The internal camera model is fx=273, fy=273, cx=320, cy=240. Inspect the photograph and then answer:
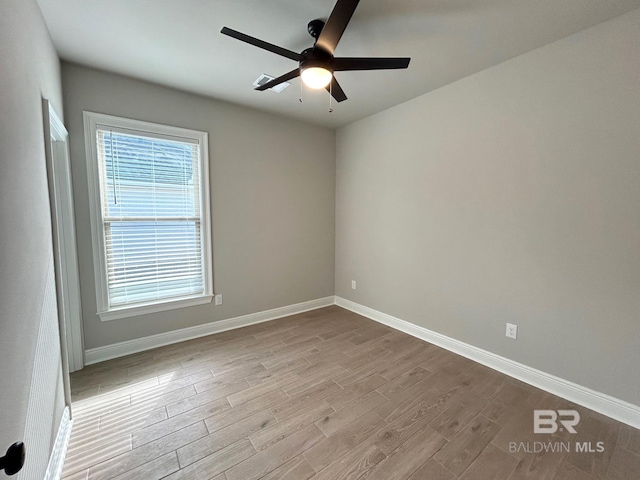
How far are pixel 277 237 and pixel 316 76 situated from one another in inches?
86.2

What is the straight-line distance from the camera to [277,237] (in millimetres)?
3588

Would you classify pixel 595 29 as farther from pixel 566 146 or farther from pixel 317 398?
pixel 317 398

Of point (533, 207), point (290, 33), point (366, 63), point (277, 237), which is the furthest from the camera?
point (277, 237)

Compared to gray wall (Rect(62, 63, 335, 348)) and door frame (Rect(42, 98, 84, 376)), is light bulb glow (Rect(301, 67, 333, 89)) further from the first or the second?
door frame (Rect(42, 98, 84, 376))

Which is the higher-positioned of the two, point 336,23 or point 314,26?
point 314,26

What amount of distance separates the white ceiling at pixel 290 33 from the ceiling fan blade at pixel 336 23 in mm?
342

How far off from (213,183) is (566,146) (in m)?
3.18

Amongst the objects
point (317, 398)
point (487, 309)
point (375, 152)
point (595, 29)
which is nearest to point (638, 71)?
point (595, 29)

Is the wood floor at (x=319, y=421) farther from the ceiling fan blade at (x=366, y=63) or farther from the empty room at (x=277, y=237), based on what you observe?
the ceiling fan blade at (x=366, y=63)

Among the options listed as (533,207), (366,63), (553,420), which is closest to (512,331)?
(553,420)

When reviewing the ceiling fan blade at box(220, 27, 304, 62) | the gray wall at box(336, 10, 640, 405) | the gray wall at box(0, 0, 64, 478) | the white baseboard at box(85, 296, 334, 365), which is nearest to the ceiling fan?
the ceiling fan blade at box(220, 27, 304, 62)

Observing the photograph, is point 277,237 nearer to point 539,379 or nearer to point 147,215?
point 147,215

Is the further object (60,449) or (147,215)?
(147,215)

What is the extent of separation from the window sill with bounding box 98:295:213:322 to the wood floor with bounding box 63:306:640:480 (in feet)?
1.33
